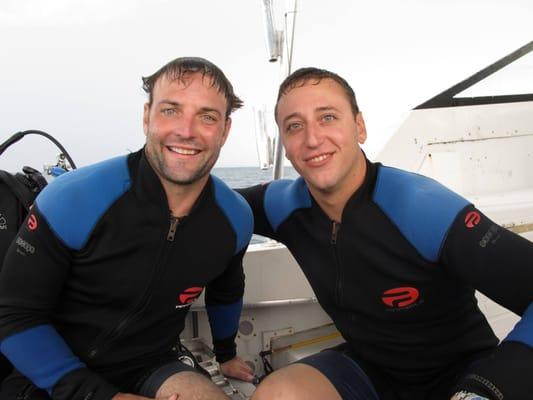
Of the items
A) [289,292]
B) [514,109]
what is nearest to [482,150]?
[514,109]

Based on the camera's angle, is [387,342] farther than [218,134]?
No

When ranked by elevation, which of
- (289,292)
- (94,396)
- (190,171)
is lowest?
(289,292)

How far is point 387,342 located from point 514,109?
8.94 feet

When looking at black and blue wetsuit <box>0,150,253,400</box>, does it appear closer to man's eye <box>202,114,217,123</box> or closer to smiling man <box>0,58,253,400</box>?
smiling man <box>0,58,253,400</box>

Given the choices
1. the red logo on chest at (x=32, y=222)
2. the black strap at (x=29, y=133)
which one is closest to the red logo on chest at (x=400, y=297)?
the red logo on chest at (x=32, y=222)

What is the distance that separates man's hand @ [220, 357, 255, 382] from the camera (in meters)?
1.91

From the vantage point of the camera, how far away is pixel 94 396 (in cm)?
127

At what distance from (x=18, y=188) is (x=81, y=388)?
2.58 ft

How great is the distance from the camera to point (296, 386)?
136cm

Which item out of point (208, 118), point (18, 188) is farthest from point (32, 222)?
point (208, 118)

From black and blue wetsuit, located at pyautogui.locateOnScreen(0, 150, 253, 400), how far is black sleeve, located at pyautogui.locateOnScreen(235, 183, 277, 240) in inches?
7.9

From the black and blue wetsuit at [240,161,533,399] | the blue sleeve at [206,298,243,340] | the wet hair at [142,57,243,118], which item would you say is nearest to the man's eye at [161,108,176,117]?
the wet hair at [142,57,243,118]

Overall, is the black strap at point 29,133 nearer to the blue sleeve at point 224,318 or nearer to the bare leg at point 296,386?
the blue sleeve at point 224,318

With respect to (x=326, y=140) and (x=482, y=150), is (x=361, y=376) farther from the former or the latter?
(x=482, y=150)
